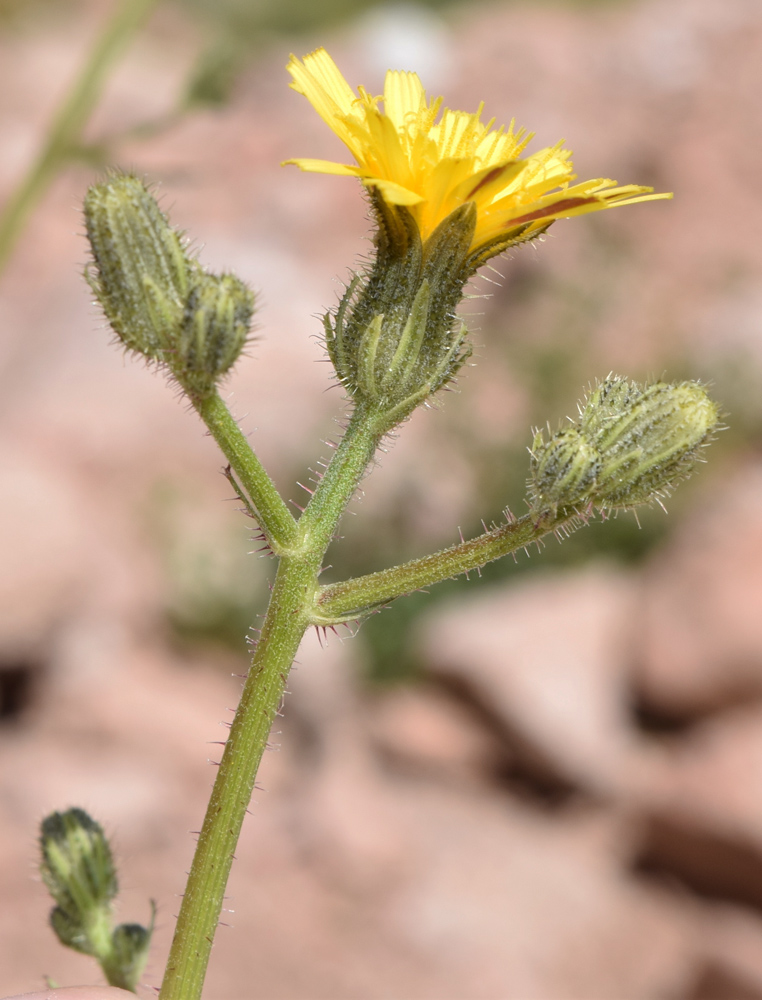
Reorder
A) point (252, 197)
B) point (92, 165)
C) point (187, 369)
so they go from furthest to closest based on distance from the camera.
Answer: point (252, 197), point (92, 165), point (187, 369)

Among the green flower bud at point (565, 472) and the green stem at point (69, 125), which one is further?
the green stem at point (69, 125)

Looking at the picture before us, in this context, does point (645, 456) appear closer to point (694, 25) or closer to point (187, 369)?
point (187, 369)

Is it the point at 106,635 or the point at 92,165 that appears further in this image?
the point at 106,635

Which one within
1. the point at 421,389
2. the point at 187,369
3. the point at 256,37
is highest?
the point at 256,37

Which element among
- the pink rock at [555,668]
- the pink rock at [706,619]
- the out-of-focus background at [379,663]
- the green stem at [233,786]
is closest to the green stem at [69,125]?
the out-of-focus background at [379,663]

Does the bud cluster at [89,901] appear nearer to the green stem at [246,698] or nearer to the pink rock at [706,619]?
the green stem at [246,698]

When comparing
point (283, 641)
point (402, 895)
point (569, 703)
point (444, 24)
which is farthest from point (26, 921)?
point (444, 24)

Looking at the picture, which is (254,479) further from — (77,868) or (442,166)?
(77,868)

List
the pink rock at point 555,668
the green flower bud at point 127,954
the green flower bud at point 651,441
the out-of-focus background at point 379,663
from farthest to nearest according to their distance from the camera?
the pink rock at point 555,668 < the out-of-focus background at point 379,663 < the green flower bud at point 127,954 < the green flower bud at point 651,441
